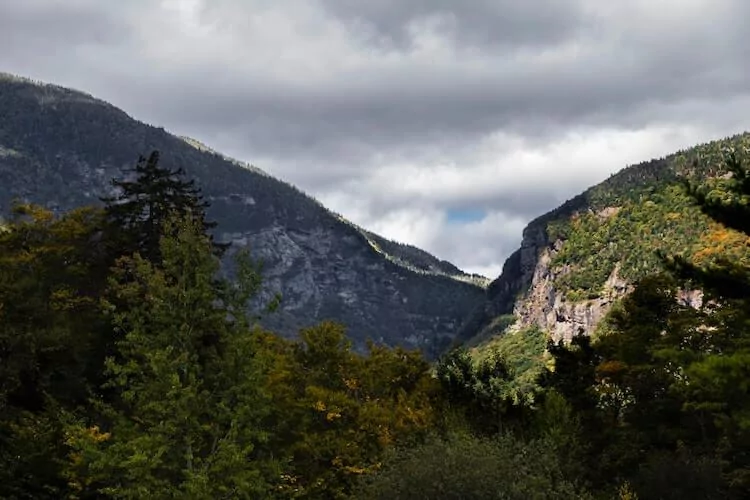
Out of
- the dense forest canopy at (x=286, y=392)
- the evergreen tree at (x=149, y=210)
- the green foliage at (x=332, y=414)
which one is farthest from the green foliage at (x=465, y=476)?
the evergreen tree at (x=149, y=210)

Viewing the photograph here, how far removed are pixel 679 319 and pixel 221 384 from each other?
26655 millimetres

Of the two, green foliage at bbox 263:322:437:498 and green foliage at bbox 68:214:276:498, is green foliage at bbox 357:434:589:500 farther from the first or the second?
green foliage at bbox 263:322:437:498

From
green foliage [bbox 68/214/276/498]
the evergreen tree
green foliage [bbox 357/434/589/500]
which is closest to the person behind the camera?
green foliage [bbox 68/214/276/498]

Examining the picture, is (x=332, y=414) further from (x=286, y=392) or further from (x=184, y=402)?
(x=184, y=402)

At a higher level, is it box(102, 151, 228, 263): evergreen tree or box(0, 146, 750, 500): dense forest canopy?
box(102, 151, 228, 263): evergreen tree

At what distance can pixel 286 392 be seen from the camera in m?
35.2

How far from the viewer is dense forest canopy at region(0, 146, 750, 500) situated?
2389 centimetres

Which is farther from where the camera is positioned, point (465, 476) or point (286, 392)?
point (286, 392)

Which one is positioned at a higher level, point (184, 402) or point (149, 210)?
point (149, 210)

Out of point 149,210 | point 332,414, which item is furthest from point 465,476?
point 149,210

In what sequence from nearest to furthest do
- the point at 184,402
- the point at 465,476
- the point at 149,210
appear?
the point at 184,402 → the point at 465,476 → the point at 149,210

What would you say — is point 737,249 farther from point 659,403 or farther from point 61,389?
point 61,389

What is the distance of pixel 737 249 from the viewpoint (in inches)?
7082

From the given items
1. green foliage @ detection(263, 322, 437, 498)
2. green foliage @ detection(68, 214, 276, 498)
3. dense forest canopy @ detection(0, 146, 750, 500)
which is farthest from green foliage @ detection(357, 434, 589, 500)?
green foliage @ detection(263, 322, 437, 498)
